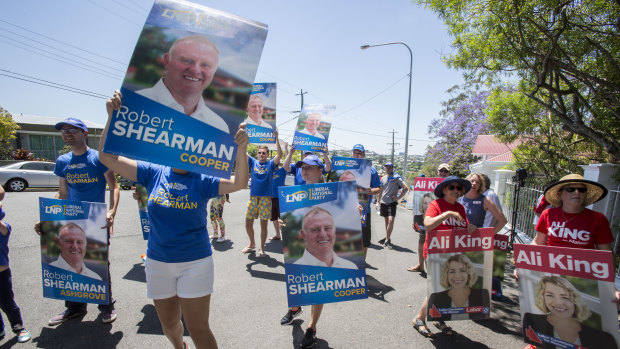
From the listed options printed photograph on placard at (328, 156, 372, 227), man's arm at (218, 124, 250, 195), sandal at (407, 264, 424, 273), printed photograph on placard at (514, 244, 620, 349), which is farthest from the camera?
printed photograph on placard at (328, 156, 372, 227)

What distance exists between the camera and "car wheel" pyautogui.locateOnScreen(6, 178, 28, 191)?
13.7m

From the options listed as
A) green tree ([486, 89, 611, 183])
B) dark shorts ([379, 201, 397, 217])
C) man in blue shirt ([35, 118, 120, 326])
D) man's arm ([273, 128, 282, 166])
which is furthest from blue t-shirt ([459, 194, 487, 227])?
green tree ([486, 89, 611, 183])

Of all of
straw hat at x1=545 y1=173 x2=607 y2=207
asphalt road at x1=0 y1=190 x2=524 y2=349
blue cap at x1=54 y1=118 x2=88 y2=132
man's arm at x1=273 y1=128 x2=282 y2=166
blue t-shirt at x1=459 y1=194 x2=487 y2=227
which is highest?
blue cap at x1=54 y1=118 x2=88 y2=132

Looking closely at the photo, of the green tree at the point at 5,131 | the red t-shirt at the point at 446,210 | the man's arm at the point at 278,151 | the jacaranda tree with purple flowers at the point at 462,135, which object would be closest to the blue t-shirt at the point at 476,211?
the red t-shirt at the point at 446,210

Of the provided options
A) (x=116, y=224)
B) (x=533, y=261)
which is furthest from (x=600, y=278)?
(x=116, y=224)

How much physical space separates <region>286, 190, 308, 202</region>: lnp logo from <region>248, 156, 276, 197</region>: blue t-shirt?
261 cm

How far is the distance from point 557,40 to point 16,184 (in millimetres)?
20317

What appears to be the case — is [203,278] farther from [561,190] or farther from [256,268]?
[561,190]

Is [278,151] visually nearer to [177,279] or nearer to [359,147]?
[359,147]

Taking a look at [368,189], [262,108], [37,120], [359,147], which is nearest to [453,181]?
[368,189]

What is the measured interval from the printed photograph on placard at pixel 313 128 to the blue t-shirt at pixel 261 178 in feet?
2.49

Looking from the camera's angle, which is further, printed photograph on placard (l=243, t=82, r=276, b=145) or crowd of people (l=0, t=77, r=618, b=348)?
printed photograph on placard (l=243, t=82, r=276, b=145)

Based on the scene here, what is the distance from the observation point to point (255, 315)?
3471 millimetres

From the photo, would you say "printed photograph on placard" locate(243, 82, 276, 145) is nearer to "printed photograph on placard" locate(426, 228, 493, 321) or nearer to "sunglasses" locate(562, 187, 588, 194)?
"printed photograph on placard" locate(426, 228, 493, 321)
